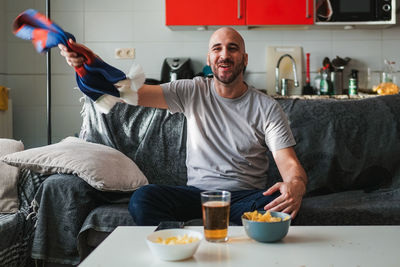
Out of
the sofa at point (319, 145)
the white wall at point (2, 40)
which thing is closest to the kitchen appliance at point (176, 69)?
the white wall at point (2, 40)

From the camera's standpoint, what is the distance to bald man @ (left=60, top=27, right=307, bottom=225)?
1.94 m

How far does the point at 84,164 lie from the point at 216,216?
40.0 inches

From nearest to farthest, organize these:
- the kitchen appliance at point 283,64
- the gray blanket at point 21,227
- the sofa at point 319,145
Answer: the gray blanket at point 21,227
the sofa at point 319,145
the kitchen appliance at point 283,64

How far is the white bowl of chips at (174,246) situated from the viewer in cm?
103

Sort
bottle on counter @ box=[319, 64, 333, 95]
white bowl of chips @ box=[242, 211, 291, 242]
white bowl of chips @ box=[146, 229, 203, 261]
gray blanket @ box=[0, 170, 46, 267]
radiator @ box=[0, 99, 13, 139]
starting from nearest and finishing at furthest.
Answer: white bowl of chips @ box=[146, 229, 203, 261] < white bowl of chips @ box=[242, 211, 291, 242] < gray blanket @ box=[0, 170, 46, 267] < radiator @ box=[0, 99, 13, 139] < bottle on counter @ box=[319, 64, 333, 95]

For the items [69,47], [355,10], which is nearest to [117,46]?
[355,10]

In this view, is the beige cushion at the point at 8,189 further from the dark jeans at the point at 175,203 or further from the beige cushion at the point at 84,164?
the dark jeans at the point at 175,203

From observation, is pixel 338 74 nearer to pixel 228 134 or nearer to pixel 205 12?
pixel 205 12

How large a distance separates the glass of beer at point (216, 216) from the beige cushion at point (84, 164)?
36.7 inches

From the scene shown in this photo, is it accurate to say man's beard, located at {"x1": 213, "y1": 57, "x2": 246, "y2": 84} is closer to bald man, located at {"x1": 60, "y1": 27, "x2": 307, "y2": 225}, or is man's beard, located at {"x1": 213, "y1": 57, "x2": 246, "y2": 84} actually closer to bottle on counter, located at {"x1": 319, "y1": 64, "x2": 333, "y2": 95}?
bald man, located at {"x1": 60, "y1": 27, "x2": 307, "y2": 225}

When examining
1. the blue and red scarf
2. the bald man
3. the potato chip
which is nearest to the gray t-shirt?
the bald man

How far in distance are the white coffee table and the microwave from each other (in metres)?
3.17

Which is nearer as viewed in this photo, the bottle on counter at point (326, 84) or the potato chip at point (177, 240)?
the potato chip at point (177, 240)

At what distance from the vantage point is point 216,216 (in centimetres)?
117
